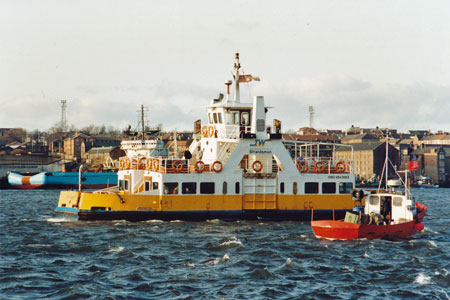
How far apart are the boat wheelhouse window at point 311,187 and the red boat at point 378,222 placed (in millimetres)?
3897

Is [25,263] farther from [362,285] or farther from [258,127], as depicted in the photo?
[258,127]

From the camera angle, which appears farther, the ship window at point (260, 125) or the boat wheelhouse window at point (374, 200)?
the ship window at point (260, 125)

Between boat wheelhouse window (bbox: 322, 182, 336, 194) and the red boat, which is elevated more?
boat wheelhouse window (bbox: 322, 182, 336, 194)

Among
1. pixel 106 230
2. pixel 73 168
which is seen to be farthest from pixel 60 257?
pixel 73 168

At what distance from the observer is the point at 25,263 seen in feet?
83.3

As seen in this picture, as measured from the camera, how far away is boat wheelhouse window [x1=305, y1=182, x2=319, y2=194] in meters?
38.8

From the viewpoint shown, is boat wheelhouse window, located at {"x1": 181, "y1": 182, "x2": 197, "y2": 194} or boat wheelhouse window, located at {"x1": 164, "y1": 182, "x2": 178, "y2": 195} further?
boat wheelhouse window, located at {"x1": 181, "y1": 182, "x2": 197, "y2": 194}

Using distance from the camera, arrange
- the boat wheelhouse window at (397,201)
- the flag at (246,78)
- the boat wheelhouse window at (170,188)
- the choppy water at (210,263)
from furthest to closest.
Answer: the flag at (246,78) → the boat wheelhouse window at (170,188) → the boat wheelhouse window at (397,201) → the choppy water at (210,263)

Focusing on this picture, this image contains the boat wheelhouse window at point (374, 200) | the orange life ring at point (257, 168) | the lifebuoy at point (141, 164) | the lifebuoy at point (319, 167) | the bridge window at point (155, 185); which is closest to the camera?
the boat wheelhouse window at point (374, 200)

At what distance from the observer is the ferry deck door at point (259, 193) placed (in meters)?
37.9

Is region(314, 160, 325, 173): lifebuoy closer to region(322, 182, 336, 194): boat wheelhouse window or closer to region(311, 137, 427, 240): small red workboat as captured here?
region(322, 182, 336, 194): boat wheelhouse window

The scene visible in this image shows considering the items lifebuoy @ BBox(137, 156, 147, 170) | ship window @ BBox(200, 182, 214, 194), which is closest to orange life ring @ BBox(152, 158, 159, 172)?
lifebuoy @ BBox(137, 156, 147, 170)

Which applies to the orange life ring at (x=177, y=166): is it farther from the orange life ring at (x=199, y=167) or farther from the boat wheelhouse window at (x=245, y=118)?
the boat wheelhouse window at (x=245, y=118)

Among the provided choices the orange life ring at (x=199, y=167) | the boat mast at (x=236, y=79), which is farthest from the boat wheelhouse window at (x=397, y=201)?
the boat mast at (x=236, y=79)
